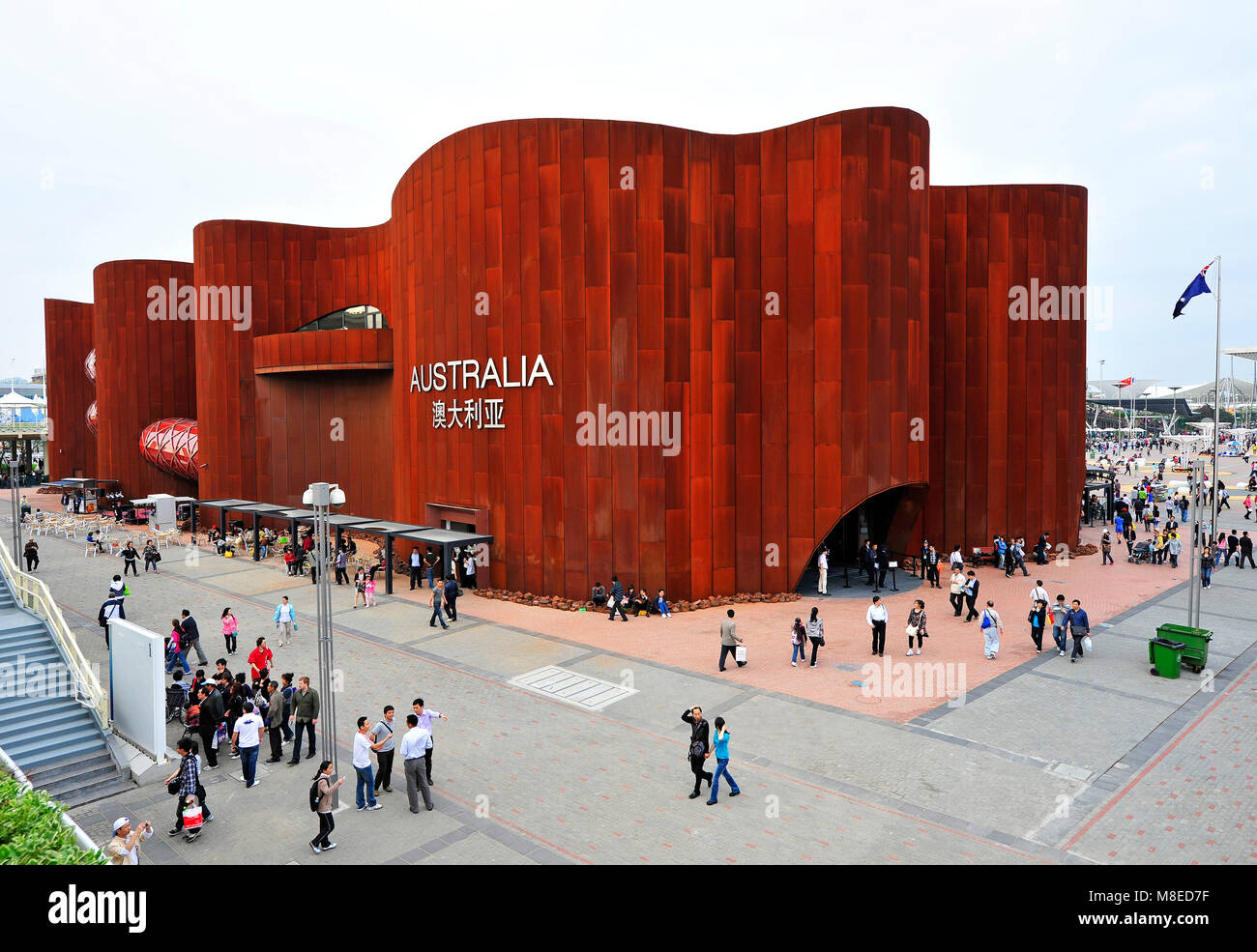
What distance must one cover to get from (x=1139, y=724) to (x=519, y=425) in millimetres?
18116

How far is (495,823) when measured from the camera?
35.3 feet

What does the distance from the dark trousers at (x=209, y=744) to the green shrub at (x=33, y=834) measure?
471 centimetres

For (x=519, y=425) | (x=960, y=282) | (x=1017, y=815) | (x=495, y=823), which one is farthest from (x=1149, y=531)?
(x=495, y=823)

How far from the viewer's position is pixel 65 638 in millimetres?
15719

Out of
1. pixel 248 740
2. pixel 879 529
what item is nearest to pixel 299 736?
pixel 248 740

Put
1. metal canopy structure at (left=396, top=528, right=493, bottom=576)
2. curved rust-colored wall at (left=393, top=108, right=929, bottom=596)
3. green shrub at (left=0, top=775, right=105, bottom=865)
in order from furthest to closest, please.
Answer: metal canopy structure at (left=396, top=528, right=493, bottom=576) < curved rust-colored wall at (left=393, top=108, right=929, bottom=596) < green shrub at (left=0, top=775, right=105, bottom=865)

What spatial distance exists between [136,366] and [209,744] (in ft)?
149

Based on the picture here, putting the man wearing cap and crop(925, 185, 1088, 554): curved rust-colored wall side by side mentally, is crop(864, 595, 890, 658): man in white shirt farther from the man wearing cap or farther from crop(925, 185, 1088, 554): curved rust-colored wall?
crop(925, 185, 1088, 554): curved rust-colored wall

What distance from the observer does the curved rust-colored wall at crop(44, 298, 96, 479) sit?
192 ft

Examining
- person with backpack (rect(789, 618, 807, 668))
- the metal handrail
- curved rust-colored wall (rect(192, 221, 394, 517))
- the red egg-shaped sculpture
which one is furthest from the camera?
the red egg-shaped sculpture

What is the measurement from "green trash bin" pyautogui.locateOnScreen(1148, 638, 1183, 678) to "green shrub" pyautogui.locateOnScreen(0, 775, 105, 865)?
1892 centimetres

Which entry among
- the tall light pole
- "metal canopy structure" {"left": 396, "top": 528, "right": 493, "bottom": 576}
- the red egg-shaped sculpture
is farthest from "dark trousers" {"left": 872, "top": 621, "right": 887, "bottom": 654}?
the red egg-shaped sculpture
